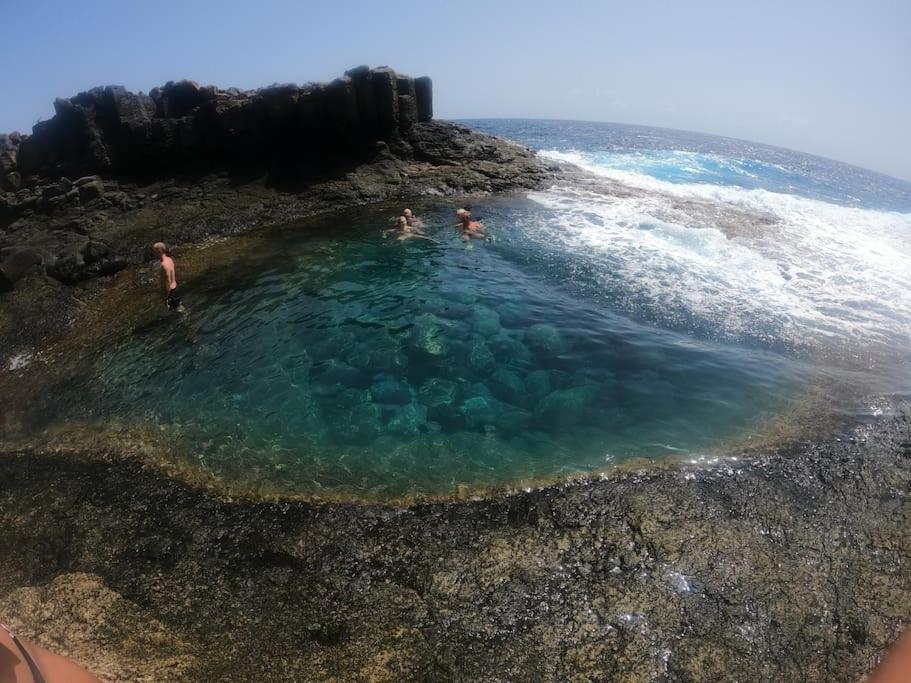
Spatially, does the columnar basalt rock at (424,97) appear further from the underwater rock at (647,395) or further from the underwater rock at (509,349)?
the underwater rock at (647,395)

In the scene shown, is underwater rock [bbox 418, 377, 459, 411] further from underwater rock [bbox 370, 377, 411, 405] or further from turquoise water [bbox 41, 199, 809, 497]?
underwater rock [bbox 370, 377, 411, 405]

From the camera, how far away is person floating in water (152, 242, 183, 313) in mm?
11219

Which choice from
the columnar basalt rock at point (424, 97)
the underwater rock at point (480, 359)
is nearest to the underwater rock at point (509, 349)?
the underwater rock at point (480, 359)

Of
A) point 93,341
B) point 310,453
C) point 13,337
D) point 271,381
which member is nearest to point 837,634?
point 310,453

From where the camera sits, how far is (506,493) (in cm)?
631

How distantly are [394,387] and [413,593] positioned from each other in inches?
172

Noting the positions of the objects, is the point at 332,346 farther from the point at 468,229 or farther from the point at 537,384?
the point at 468,229

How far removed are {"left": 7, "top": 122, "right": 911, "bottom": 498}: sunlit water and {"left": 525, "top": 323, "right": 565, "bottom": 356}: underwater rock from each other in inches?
2.1

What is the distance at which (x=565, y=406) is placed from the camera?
825 centimetres

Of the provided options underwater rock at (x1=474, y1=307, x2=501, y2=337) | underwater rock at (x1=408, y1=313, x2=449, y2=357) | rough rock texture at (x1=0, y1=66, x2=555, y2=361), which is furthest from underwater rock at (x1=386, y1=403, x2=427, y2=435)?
rough rock texture at (x1=0, y1=66, x2=555, y2=361)

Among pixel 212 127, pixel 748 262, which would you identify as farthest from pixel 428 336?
pixel 212 127

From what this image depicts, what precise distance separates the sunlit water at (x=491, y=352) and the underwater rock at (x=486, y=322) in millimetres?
96

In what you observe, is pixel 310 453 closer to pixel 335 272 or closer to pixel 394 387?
pixel 394 387

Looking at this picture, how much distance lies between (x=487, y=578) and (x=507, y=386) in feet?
13.9
